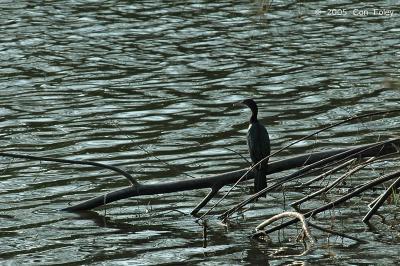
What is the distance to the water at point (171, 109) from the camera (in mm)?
9125

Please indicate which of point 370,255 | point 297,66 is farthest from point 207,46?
point 370,255

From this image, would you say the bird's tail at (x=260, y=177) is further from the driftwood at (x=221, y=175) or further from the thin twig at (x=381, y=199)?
the thin twig at (x=381, y=199)

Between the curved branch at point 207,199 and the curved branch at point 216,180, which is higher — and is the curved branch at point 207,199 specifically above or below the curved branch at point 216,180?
below

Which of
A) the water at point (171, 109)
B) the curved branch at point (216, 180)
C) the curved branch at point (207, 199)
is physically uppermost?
the curved branch at point (216, 180)

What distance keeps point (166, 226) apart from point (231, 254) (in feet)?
3.32

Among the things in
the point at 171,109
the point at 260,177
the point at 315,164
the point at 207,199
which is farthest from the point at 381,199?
the point at 171,109

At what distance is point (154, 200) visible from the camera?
1041 cm

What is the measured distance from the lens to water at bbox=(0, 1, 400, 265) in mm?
9125

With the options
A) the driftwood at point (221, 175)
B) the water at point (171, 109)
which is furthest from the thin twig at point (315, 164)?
the water at point (171, 109)

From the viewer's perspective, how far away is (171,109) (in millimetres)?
13977

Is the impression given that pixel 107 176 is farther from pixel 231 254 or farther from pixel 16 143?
pixel 231 254

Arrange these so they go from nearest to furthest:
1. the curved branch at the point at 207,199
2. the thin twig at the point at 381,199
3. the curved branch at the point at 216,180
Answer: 1. the thin twig at the point at 381,199
2. the curved branch at the point at 216,180
3. the curved branch at the point at 207,199

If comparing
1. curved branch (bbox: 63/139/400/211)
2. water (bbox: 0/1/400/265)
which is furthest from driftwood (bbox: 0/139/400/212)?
water (bbox: 0/1/400/265)

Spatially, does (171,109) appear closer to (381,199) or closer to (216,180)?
(216,180)
